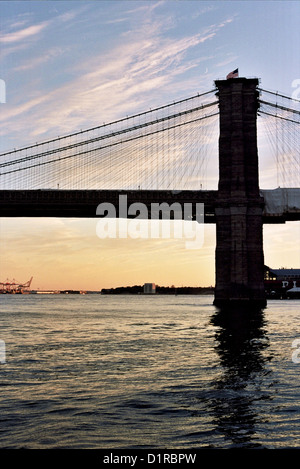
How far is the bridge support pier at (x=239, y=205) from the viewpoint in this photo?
230 feet

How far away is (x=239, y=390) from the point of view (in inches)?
614

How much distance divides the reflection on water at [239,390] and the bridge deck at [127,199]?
1932 inches

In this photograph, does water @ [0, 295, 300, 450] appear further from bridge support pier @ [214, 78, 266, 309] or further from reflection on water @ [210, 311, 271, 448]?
bridge support pier @ [214, 78, 266, 309]

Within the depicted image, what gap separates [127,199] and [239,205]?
15.9 metres

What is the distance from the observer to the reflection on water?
37.2 ft

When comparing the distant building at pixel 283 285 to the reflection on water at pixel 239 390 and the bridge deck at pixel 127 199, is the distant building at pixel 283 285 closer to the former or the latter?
the bridge deck at pixel 127 199

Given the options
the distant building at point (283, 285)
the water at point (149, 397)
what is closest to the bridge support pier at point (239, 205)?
the water at point (149, 397)

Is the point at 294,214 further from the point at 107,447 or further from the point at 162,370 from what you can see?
the point at 107,447

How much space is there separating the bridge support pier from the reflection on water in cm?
4003

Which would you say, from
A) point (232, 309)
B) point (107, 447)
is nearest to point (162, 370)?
point (107, 447)

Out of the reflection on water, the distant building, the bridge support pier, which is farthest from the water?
the distant building

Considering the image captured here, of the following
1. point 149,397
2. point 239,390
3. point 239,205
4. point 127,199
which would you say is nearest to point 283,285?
point 239,205
